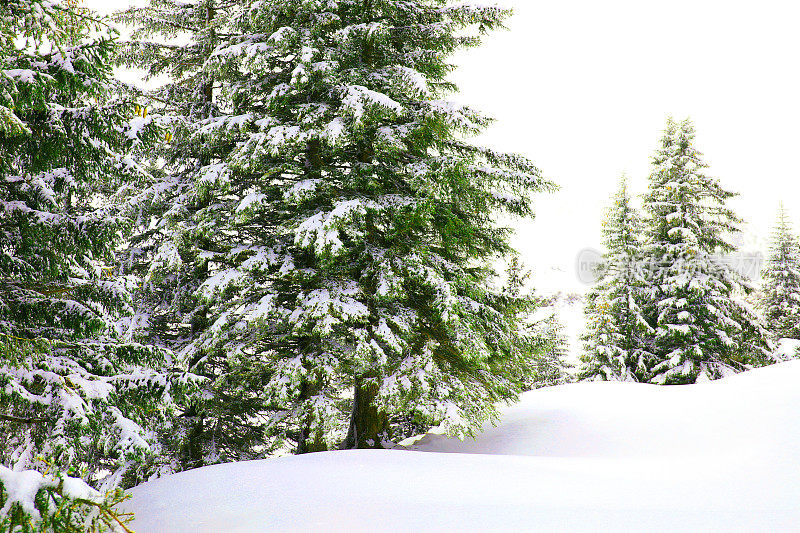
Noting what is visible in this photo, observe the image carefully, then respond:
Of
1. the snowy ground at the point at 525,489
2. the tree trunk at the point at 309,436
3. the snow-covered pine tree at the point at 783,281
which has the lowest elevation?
the snowy ground at the point at 525,489

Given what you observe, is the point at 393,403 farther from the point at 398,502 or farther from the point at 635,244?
the point at 635,244

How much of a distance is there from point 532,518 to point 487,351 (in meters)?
4.22

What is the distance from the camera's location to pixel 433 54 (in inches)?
342

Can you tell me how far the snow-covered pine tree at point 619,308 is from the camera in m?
18.3

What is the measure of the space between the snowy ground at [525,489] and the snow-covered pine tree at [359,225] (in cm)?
203

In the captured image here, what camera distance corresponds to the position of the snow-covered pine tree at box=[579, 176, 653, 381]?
60.1 feet

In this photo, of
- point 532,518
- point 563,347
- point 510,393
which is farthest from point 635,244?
point 532,518

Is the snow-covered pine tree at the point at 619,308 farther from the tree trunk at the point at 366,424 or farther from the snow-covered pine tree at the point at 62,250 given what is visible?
the snow-covered pine tree at the point at 62,250

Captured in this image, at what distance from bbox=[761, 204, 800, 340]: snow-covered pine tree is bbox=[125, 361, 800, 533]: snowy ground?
19.6m

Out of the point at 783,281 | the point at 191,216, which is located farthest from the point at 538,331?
the point at 783,281

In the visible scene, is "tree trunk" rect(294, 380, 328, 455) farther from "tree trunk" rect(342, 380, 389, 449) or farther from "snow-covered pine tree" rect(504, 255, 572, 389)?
"snow-covered pine tree" rect(504, 255, 572, 389)

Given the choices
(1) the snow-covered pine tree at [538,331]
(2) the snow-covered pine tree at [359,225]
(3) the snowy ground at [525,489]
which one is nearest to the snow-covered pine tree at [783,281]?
(1) the snow-covered pine tree at [538,331]

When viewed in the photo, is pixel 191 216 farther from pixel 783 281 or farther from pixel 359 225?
pixel 783 281

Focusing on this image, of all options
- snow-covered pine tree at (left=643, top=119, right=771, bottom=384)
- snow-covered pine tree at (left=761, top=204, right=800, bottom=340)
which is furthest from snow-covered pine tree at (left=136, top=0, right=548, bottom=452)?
snow-covered pine tree at (left=761, top=204, right=800, bottom=340)
